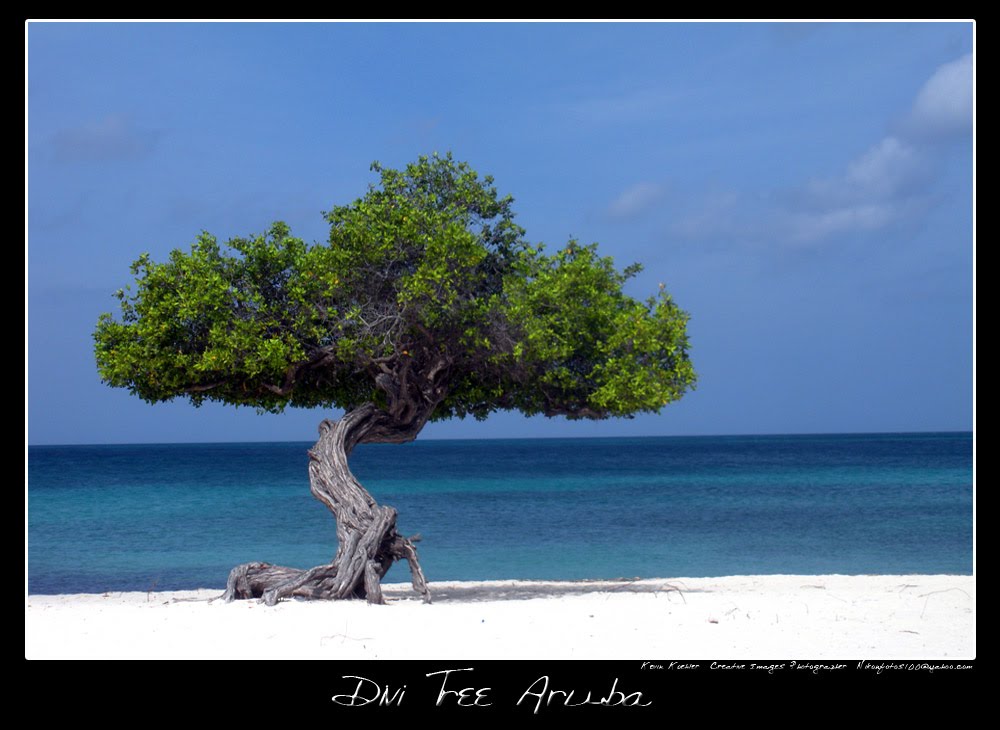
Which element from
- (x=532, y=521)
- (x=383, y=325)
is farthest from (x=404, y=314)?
(x=532, y=521)

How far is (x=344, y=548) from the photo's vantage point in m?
14.3

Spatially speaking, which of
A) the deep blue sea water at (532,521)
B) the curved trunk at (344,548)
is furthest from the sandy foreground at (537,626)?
the deep blue sea water at (532,521)

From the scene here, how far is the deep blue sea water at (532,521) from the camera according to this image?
27312 millimetres

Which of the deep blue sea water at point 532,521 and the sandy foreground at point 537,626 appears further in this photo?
the deep blue sea water at point 532,521

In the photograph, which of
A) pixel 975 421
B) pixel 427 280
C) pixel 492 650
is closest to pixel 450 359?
pixel 427 280

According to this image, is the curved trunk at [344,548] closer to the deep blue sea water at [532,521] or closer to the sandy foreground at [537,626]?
the sandy foreground at [537,626]

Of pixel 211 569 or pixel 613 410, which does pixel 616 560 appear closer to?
pixel 211 569

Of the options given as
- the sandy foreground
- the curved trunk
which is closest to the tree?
the curved trunk

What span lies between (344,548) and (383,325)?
321 cm

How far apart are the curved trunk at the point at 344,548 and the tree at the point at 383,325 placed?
2 cm

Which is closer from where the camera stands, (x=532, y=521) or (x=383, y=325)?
(x=383, y=325)

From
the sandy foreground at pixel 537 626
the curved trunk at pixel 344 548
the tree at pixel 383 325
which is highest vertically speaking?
the tree at pixel 383 325

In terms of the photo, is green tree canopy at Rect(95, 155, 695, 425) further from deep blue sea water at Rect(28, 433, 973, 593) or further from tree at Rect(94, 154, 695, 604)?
deep blue sea water at Rect(28, 433, 973, 593)

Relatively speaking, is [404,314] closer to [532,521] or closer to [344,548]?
[344,548]
